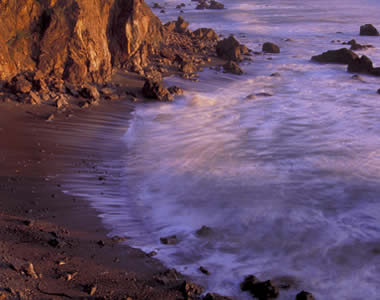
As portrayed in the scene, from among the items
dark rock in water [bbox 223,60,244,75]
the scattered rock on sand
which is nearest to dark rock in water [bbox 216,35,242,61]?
dark rock in water [bbox 223,60,244,75]

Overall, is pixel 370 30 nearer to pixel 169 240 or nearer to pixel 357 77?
pixel 357 77

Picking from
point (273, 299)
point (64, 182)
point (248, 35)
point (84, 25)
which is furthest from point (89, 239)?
point (248, 35)

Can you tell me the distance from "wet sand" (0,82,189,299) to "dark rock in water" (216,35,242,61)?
848cm

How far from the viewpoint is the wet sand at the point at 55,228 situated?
2891 millimetres

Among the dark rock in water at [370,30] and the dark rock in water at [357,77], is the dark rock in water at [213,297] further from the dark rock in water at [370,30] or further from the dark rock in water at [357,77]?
the dark rock in water at [370,30]

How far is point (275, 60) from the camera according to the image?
1511cm

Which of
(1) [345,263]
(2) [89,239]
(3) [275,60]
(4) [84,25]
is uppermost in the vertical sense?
(4) [84,25]

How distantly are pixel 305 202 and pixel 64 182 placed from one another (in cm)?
309

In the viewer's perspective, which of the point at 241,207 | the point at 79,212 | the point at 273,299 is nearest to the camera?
the point at 273,299

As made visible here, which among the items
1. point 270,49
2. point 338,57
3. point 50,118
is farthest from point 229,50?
point 50,118

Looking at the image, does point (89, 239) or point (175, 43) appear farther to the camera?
point (175, 43)

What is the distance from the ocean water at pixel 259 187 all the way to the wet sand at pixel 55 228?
0.32m

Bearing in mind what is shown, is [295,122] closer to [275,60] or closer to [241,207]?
[241,207]

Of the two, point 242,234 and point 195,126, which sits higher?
point 195,126
